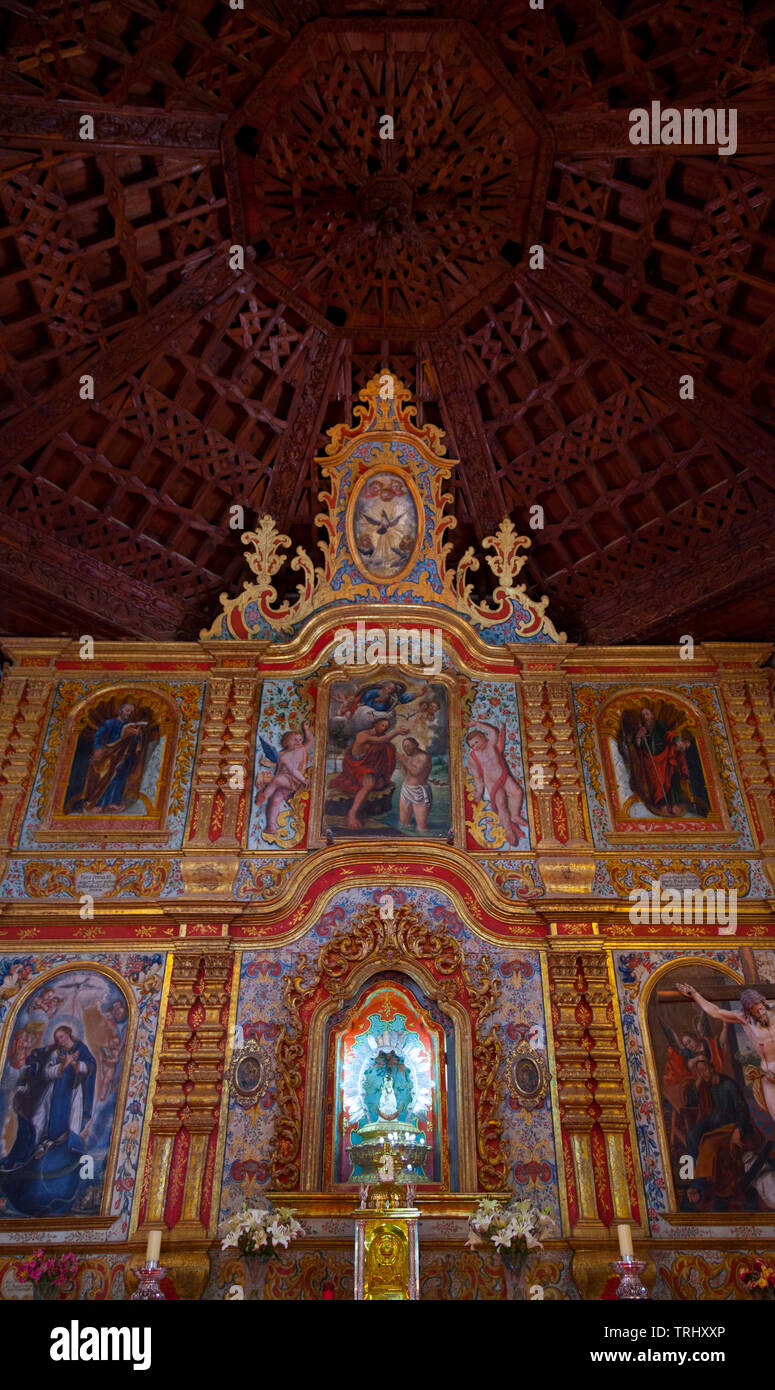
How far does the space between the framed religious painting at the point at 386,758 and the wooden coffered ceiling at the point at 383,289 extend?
10.6ft

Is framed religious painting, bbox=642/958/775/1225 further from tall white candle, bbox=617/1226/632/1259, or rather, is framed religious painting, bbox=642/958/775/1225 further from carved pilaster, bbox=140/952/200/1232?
carved pilaster, bbox=140/952/200/1232

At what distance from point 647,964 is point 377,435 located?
27.2 ft

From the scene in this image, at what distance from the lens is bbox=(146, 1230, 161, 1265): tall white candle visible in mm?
7635

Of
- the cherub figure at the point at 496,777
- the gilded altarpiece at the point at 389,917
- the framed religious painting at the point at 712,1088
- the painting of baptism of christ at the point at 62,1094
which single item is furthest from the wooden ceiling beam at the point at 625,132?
the painting of baptism of christ at the point at 62,1094

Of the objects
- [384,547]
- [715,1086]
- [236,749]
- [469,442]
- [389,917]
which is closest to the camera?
[715,1086]

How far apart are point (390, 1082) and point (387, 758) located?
153 inches

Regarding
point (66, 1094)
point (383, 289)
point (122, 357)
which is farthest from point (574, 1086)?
point (383, 289)

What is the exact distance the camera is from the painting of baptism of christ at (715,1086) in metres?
8.80

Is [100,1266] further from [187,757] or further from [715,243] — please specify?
[715,243]

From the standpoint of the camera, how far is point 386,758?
11.4 meters

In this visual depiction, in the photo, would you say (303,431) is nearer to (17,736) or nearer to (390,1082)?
(17,736)

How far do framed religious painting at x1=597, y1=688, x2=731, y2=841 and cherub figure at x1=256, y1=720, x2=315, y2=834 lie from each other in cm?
391

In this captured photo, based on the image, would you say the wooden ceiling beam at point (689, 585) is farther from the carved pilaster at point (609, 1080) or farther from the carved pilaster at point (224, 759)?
the carved pilaster at point (224, 759)

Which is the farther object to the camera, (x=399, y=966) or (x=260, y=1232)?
(x=399, y=966)
